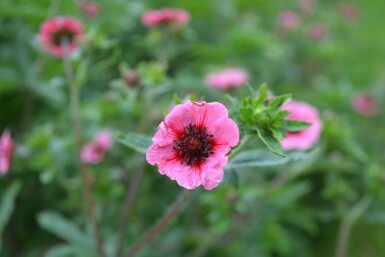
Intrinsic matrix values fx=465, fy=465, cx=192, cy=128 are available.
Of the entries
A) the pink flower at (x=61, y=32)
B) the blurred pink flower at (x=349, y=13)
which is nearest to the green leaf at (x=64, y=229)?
the pink flower at (x=61, y=32)

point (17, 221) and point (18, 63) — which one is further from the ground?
point (18, 63)

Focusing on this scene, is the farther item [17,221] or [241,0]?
[241,0]

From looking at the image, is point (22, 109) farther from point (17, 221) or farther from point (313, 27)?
point (313, 27)

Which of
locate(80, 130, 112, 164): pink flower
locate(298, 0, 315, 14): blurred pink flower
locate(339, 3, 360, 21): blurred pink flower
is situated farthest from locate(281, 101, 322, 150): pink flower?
locate(339, 3, 360, 21): blurred pink flower

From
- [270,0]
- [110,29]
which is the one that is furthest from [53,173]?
[270,0]

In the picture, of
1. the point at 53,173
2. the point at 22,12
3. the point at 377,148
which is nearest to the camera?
the point at 53,173

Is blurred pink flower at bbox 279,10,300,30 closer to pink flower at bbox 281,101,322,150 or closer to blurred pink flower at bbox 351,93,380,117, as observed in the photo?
blurred pink flower at bbox 351,93,380,117

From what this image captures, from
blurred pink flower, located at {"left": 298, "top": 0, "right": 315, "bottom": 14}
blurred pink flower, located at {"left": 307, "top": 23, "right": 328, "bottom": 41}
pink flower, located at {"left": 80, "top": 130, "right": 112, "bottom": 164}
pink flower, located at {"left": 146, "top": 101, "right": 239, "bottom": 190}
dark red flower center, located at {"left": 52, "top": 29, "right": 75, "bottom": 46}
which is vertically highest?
blurred pink flower, located at {"left": 298, "top": 0, "right": 315, "bottom": 14}
